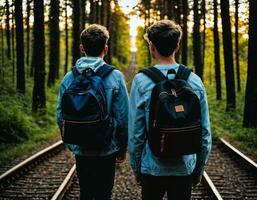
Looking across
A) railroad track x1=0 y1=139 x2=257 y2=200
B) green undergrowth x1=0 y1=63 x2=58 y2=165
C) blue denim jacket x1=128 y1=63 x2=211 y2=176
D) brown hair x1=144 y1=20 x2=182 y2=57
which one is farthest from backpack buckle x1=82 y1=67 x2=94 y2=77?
green undergrowth x1=0 y1=63 x2=58 y2=165

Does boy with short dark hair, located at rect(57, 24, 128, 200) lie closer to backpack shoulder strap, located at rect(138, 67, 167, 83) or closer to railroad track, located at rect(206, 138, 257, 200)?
backpack shoulder strap, located at rect(138, 67, 167, 83)

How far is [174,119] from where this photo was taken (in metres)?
3.26

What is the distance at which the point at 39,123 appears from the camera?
16.2 meters

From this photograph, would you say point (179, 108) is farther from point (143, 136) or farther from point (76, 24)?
point (76, 24)

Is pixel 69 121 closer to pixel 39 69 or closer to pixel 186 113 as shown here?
pixel 186 113

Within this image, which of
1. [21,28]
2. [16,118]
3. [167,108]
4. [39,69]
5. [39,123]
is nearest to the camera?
[167,108]

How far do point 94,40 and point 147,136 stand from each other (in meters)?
1.15

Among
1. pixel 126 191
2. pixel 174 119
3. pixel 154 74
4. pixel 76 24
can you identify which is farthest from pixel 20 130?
pixel 174 119

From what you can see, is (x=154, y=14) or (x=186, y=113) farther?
(x=154, y=14)

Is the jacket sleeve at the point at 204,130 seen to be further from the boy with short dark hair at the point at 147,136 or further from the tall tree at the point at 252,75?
the tall tree at the point at 252,75

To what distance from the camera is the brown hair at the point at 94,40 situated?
402 cm

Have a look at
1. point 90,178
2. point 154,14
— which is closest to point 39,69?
point 90,178

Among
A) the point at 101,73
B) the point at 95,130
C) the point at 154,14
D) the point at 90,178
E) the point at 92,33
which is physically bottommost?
the point at 90,178

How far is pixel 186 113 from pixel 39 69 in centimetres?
1512
